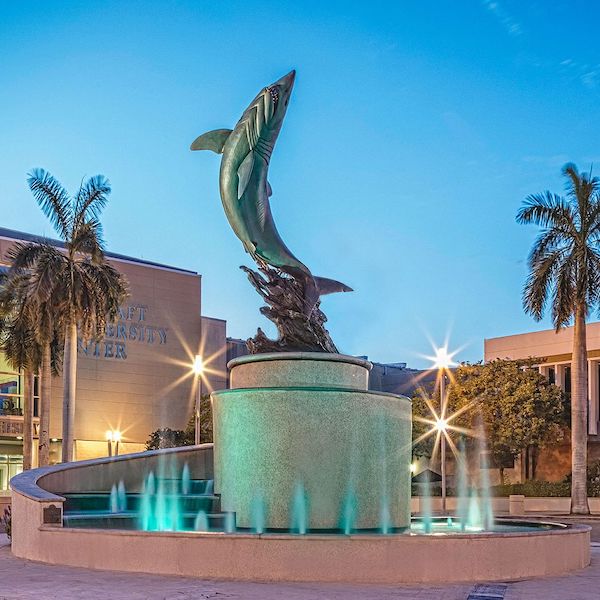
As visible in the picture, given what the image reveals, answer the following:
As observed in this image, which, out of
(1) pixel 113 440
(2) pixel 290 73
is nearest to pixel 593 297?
(2) pixel 290 73

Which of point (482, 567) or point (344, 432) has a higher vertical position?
point (344, 432)

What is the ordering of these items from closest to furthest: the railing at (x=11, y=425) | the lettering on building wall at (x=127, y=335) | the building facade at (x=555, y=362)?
the building facade at (x=555, y=362) → the railing at (x=11, y=425) → the lettering on building wall at (x=127, y=335)

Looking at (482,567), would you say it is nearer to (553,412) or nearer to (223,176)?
(223,176)

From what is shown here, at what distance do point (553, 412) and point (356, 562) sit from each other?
118 ft

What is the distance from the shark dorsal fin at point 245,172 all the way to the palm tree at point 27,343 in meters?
16.0

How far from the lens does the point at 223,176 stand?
18.9m

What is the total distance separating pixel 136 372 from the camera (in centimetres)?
6031

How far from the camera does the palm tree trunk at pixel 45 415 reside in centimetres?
3400

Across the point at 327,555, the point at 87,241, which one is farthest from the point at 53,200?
the point at 327,555

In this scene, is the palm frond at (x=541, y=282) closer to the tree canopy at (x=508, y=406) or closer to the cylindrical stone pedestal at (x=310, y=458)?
the tree canopy at (x=508, y=406)

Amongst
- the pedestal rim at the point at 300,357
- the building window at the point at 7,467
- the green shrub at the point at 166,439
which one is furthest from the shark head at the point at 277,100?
the building window at the point at 7,467

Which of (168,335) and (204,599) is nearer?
(204,599)

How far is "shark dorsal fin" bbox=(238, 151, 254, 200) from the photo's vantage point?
18.6 metres

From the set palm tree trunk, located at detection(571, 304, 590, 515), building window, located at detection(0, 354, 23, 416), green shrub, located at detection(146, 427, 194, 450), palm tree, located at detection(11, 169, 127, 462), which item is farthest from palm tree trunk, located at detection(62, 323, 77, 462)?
green shrub, located at detection(146, 427, 194, 450)
